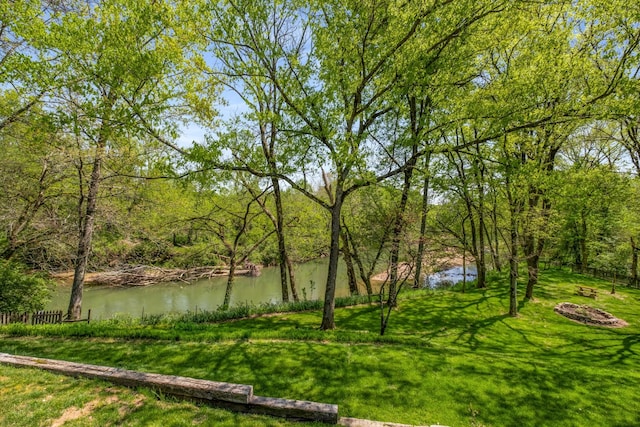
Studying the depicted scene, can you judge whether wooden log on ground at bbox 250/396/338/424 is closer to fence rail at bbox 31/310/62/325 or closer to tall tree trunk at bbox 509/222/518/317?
tall tree trunk at bbox 509/222/518/317

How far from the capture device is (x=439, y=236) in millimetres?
16422

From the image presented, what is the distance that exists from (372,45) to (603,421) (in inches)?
368

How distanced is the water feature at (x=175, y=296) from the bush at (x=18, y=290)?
5.53m

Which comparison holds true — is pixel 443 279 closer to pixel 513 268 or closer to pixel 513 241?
pixel 513 241

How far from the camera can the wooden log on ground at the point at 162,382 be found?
4449 millimetres

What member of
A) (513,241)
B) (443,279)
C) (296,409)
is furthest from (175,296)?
(443,279)

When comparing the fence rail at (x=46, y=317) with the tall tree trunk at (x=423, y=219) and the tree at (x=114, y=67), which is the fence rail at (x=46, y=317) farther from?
the tall tree trunk at (x=423, y=219)

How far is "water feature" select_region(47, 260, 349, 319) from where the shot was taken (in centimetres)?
1905

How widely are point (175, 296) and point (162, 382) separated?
20295mm

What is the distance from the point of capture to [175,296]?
22609 millimetres

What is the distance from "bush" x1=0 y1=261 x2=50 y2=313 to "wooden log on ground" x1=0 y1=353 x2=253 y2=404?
8.58m

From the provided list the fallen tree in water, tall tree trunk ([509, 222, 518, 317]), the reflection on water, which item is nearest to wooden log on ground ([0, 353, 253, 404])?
the fallen tree in water

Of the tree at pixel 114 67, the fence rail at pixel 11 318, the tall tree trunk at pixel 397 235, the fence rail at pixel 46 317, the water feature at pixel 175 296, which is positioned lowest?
the water feature at pixel 175 296

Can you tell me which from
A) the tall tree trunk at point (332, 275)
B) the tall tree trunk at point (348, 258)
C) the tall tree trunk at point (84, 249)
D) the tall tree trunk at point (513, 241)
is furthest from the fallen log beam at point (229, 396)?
the tall tree trunk at point (513, 241)
